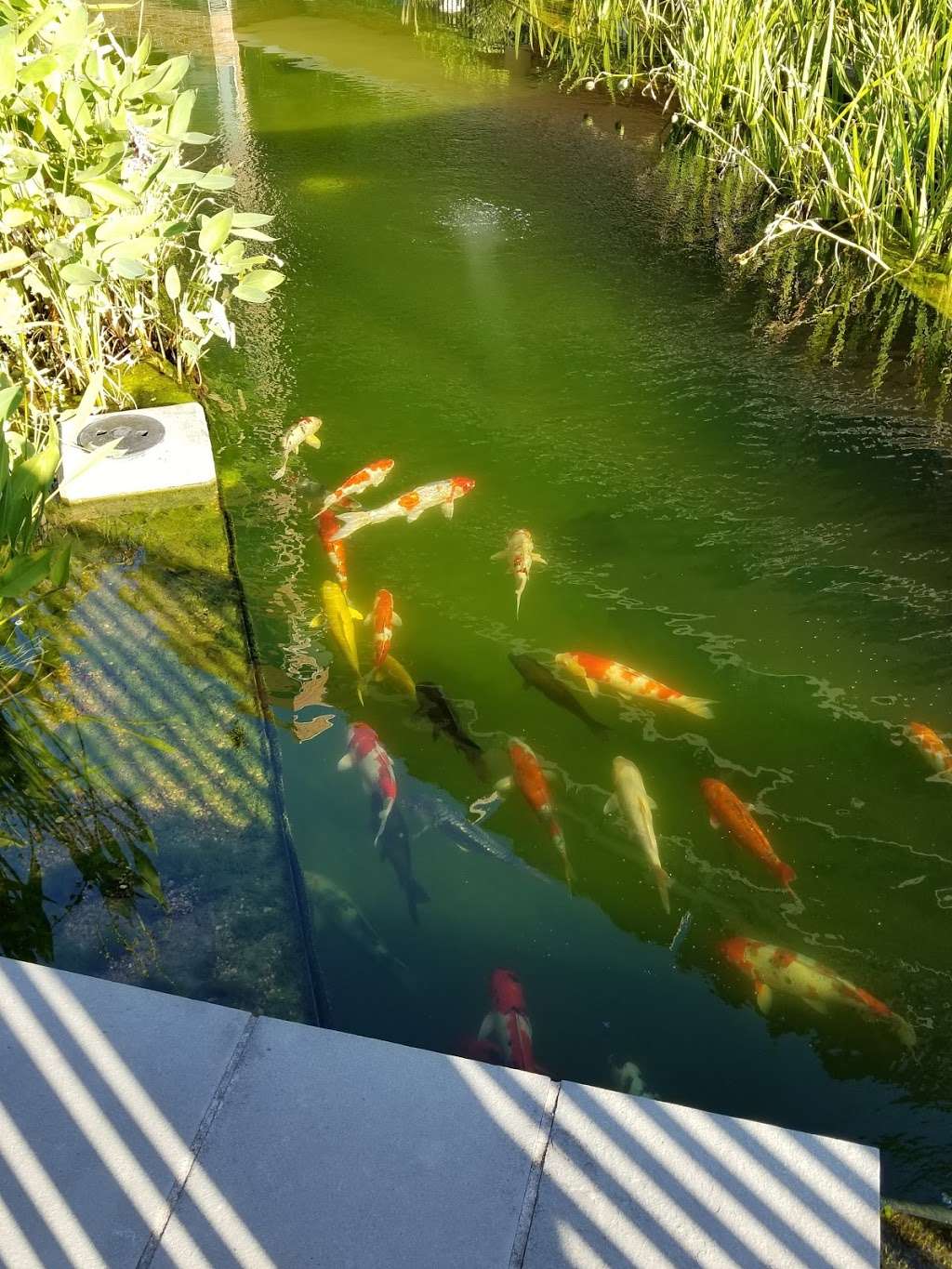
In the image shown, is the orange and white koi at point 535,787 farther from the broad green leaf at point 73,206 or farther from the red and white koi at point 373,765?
the broad green leaf at point 73,206

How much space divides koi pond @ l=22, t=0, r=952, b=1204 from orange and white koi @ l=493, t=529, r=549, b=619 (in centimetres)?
4

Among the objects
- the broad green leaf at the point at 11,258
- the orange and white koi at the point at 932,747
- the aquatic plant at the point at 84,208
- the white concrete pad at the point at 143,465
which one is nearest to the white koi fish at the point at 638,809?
the orange and white koi at the point at 932,747

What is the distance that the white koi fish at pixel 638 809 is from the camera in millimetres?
2832

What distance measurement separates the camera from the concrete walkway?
1.65 m

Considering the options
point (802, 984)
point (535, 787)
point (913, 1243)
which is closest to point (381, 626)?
point (535, 787)

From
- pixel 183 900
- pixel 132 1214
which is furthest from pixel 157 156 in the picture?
pixel 132 1214

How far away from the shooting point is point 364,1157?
1.76 meters

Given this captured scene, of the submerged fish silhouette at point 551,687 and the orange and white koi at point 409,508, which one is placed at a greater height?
the orange and white koi at point 409,508

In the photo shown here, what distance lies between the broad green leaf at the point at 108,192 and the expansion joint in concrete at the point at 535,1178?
3.10m

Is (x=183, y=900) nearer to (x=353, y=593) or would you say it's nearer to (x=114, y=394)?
(x=353, y=593)

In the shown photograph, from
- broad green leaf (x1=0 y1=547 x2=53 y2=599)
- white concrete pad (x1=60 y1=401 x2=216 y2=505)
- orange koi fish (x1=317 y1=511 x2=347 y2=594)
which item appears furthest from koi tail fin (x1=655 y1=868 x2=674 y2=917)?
white concrete pad (x1=60 y1=401 x2=216 y2=505)

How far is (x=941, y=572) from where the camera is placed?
12.8 ft

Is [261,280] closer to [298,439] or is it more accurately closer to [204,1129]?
[298,439]

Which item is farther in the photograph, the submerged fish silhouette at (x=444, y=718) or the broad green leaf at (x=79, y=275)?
the broad green leaf at (x=79, y=275)
